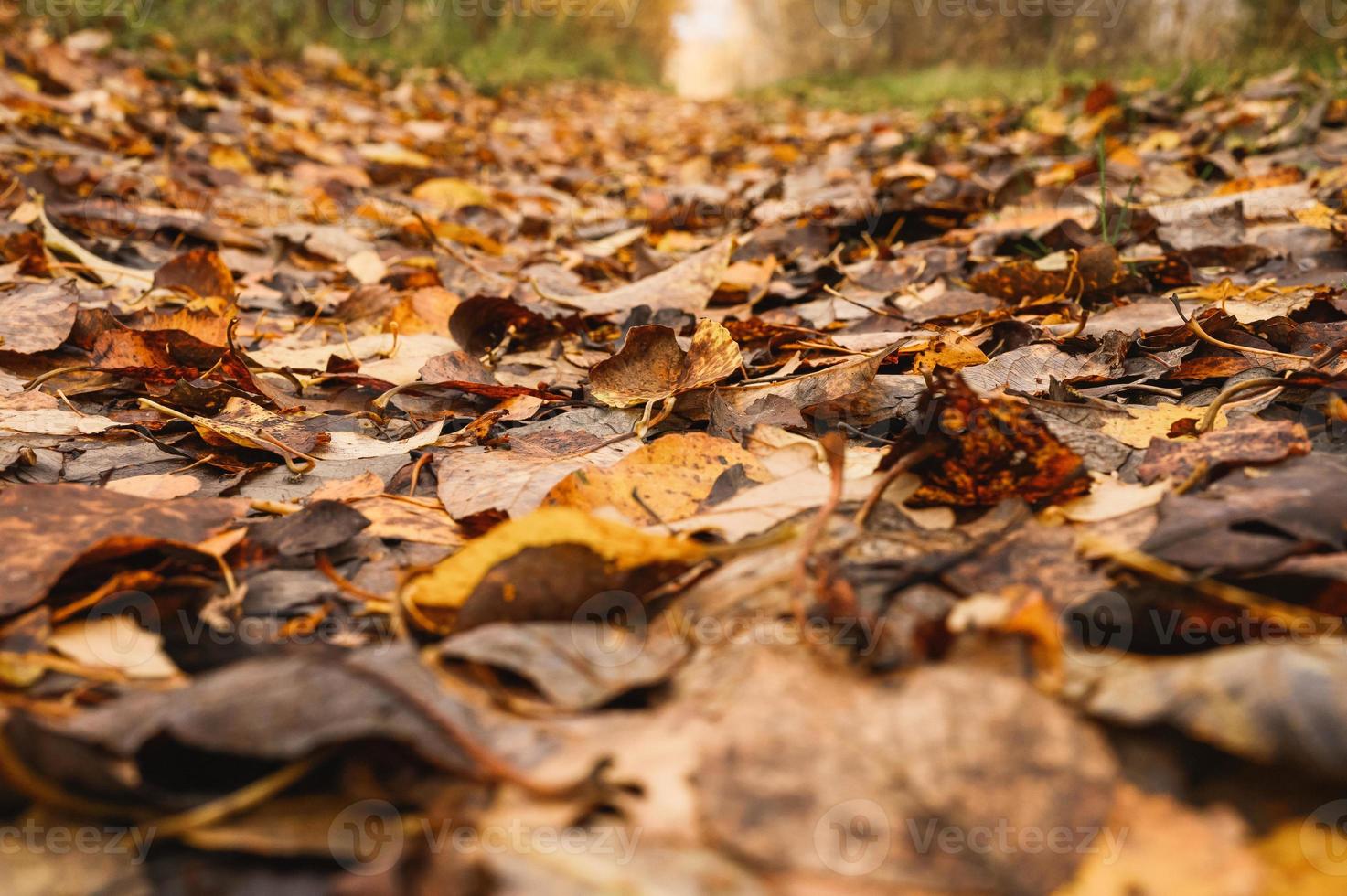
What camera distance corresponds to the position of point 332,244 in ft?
7.79

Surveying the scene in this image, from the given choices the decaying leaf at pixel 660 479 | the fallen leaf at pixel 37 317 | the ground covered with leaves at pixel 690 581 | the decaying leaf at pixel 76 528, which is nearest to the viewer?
the ground covered with leaves at pixel 690 581

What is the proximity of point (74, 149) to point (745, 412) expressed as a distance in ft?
9.55

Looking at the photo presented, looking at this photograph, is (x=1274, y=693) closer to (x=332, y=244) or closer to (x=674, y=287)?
(x=674, y=287)

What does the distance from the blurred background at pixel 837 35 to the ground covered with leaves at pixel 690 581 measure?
4.39 m

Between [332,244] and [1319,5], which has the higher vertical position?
[1319,5]

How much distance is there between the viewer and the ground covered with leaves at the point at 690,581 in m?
0.49

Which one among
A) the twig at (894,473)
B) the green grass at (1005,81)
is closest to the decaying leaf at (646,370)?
the twig at (894,473)

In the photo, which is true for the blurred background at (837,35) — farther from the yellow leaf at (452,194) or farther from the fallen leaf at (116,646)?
the fallen leaf at (116,646)

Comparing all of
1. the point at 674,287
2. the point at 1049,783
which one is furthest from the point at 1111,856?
the point at 674,287

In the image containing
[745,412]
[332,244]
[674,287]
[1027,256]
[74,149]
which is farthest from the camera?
[74,149]

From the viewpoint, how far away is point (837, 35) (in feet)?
55.0

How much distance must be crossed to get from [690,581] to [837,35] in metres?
18.1

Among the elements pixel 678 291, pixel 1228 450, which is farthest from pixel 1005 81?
pixel 1228 450

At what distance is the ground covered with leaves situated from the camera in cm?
49
